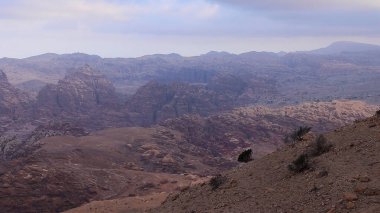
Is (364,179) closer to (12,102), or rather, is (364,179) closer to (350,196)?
(350,196)

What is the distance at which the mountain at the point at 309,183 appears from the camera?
39.9 ft

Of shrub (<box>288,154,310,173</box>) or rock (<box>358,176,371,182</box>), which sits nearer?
rock (<box>358,176,371,182</box>)

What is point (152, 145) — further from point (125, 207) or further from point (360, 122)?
point (360, 122)

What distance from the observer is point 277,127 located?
94750 mm

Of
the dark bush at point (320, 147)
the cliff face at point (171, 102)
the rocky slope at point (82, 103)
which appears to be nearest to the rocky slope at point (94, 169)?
the dark bush at point (320, 147)

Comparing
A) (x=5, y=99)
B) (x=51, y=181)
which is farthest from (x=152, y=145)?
(x=5, y=99)

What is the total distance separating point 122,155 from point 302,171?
5206cm

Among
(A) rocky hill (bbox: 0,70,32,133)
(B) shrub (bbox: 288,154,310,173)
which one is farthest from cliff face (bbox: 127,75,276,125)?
(B) shrub (bbox: 288,154,310,173)

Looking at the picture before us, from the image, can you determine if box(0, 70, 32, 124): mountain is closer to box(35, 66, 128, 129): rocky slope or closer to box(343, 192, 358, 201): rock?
box(35, 66, 128, 129): rocky slope

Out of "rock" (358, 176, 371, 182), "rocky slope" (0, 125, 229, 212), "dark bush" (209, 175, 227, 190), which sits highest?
"rock" (358, 176, 371, 182)

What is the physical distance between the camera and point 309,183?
45.6 ft

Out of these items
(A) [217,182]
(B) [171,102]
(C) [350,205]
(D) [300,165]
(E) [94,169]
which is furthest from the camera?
(B) [171,102]

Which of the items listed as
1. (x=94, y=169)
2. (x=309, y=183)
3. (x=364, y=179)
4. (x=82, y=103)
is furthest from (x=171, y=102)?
(x=364, y=179)

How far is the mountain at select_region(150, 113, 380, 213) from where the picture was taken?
12156mm
